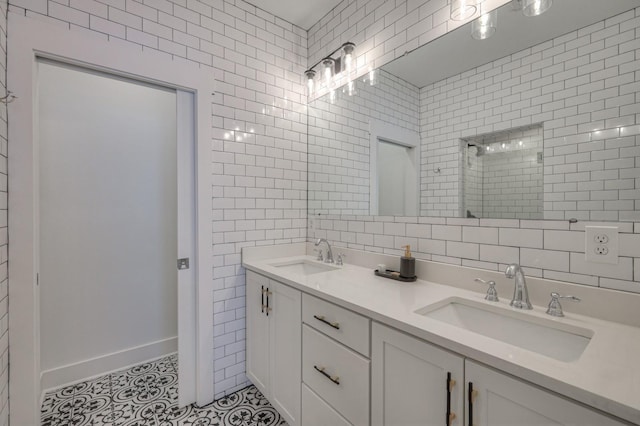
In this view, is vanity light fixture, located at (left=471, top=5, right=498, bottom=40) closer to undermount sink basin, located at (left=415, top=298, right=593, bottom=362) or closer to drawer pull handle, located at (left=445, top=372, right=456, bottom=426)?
undermount sink basin, located at (left=415, top=298, right=593, bottom=362)

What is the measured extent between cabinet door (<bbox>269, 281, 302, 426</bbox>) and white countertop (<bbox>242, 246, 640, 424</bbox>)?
151 millimetres

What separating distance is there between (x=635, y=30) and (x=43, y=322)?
3502 millimetres

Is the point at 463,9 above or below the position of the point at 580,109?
above

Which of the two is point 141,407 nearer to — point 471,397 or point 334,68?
point 471,397

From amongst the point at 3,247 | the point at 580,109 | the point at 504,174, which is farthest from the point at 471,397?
the point at 3,247

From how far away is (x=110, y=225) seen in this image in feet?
7.50

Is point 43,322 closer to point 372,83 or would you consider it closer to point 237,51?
point 237,51

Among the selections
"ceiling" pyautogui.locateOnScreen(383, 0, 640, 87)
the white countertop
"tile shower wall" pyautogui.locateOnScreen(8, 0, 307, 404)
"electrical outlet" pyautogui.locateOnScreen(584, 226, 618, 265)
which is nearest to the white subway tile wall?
"tile shower wall" pyautogui.locateOnScreen(8, 0, 307, 404)

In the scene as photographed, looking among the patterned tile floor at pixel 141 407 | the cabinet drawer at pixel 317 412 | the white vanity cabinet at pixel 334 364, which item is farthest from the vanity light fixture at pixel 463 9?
the patterned tile floor at pixel 141 407

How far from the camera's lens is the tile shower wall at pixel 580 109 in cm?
98

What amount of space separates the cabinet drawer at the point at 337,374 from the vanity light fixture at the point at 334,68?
173 centimetres

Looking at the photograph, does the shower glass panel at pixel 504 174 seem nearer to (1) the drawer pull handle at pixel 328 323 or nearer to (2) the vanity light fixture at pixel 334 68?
(1) the drawer pull handle at pixel 328 323

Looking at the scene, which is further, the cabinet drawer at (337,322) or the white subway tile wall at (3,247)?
the white subway tile wall at (3,247)

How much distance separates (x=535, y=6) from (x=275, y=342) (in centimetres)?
203
